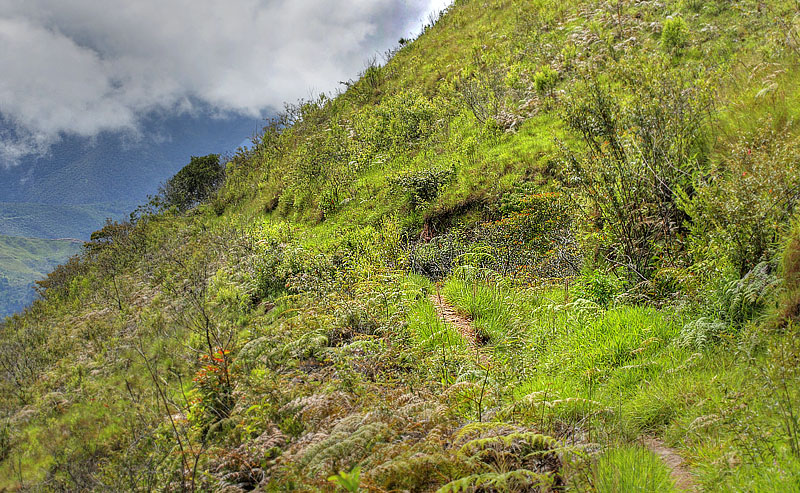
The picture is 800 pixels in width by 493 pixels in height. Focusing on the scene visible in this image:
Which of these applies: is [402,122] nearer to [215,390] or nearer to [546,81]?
[546,81]

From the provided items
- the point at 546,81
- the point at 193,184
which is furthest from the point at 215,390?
the point at 193,184

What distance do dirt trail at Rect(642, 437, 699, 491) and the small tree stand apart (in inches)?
1191

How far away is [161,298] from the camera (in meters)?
12.7

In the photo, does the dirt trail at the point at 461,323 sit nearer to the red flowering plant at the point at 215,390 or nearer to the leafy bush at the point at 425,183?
the red flowering plant at the point at 215,390

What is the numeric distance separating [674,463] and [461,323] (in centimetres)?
332

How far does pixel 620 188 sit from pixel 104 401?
10.7 meters

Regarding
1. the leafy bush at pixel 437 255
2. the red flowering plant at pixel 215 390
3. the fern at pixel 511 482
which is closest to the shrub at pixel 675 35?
the leafy bush at pixel 437 255

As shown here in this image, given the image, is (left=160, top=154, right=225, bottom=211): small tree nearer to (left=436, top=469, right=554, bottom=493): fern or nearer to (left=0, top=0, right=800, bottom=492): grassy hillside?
(left=0, top=0, right=800, bottom=492): grassy hillside

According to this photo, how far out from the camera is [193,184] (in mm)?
31438

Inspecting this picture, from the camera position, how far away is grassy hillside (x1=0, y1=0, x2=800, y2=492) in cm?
228

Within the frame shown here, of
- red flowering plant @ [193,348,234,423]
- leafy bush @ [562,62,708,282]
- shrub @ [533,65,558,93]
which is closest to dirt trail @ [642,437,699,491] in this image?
leafy bush @ [562,62,708,282]

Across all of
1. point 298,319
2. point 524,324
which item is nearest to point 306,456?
point 524,324

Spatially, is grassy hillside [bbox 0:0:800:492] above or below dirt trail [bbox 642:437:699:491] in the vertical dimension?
above

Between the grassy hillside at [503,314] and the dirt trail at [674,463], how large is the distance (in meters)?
0.02
